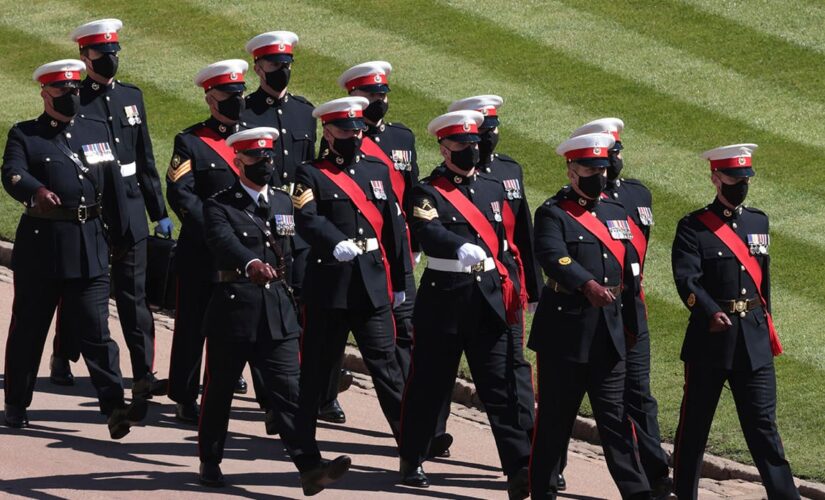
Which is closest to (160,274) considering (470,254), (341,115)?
(341,115)

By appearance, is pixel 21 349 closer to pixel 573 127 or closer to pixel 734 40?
pixel 573 127

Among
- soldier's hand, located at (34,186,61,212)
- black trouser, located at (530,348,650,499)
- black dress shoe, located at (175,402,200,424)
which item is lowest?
black dress shoe, located at (175,402,200,424)

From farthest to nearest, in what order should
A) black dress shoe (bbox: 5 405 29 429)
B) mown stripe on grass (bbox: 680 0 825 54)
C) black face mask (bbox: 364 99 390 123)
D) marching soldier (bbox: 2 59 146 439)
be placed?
mown stripe on grass (bbox: 680 0 825 54)
black face mask (bbox: 364 99 390 123)
black dress shoe (bbox: 5 405 29 429)
marching soldier (bbox: 2 59 146 439)

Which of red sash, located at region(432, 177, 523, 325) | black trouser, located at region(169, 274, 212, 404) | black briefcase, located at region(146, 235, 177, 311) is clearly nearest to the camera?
red sash, located at region(432, 177, 523, 325)

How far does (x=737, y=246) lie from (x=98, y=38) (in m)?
4.23

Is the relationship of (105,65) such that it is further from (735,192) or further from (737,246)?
(737,246)

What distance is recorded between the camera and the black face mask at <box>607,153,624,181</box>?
35.4 feet

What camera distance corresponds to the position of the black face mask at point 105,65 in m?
12.3

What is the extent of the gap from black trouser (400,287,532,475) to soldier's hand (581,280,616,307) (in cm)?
73

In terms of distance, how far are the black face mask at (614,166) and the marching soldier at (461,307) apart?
1.95ft

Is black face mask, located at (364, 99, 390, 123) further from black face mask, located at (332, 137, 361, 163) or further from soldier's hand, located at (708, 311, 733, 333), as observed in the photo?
soldier's hand, located at (708, 311, 733, 333)

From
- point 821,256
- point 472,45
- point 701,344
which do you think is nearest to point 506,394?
point 701,344

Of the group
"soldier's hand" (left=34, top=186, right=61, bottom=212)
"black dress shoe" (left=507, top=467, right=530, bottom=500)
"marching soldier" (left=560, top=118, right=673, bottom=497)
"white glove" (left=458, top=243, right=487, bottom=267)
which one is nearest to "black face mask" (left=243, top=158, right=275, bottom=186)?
"white glove" (left=458, top=243, right=487, bottom=267)

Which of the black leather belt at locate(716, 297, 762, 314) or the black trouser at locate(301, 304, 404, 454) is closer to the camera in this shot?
the black leather belt at locate(716, 297, 762, 314)
